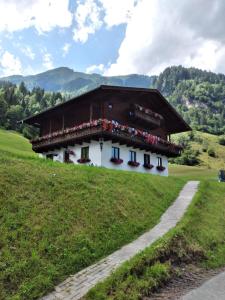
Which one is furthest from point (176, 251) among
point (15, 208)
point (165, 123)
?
point (165, 123)

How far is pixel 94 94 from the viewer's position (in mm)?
36250

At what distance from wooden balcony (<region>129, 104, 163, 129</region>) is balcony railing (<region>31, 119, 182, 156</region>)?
225 centimetres

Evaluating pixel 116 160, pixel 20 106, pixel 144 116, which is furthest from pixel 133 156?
pixel 20 106

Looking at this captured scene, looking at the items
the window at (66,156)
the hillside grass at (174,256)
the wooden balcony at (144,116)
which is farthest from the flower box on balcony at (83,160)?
the hillside grass at (174,256)

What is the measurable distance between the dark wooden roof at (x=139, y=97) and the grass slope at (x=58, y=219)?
15959 millimetres

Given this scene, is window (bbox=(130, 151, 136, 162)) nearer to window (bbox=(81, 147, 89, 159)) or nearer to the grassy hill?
window (bbox=(81, 147, 89, 159))

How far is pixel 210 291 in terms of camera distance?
12.2 meters

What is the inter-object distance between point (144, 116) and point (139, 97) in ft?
9.05

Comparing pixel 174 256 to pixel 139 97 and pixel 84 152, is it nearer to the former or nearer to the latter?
pixel 84 152

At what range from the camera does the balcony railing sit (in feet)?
109

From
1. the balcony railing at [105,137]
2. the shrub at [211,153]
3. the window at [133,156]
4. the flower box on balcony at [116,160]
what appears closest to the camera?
the balcony railing at [105,137]

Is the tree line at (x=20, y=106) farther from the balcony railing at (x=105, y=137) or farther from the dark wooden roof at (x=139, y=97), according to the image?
the balcony railing at (x=105, y=137)

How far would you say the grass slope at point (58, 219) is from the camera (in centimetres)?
1087

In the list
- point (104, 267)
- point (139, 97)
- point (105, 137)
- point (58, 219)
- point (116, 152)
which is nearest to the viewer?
point (104, 267)
